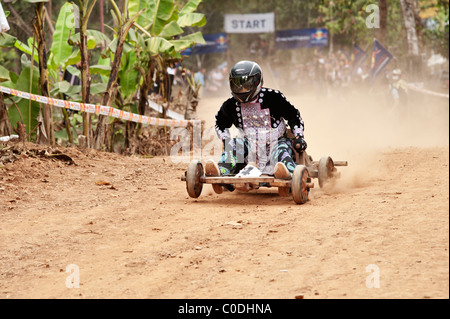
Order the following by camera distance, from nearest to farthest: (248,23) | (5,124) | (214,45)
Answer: (5,124) → (214,45) → (248,23)

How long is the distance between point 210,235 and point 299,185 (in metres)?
1.66

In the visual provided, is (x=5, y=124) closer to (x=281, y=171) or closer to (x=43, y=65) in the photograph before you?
(x=43, y=65)

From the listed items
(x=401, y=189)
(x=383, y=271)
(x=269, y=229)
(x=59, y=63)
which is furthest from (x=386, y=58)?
(x=383, y=271)

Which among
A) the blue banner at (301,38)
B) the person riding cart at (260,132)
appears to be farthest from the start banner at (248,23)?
the person riding cart at (260,132)

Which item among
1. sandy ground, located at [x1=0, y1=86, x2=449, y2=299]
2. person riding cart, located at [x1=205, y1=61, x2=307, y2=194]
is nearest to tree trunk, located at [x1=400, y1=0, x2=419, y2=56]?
sandy ground, located at [x1=0, y1=86, x2=449, y2=299]

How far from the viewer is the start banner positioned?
3803 cm

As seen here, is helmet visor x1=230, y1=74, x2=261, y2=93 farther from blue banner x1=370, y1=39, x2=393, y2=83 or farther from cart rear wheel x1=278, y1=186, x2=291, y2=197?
blue banner x1=370, y1=39, x2=393, y2=83

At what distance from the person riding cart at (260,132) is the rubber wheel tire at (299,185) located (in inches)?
21.6

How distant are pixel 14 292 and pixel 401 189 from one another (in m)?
4.74

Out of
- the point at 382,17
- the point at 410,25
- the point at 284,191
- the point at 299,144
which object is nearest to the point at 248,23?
the point at 382,17

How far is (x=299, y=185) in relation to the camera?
25.2ft

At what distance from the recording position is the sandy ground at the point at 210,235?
475 cm

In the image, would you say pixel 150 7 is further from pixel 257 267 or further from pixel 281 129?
pixel 257 267
